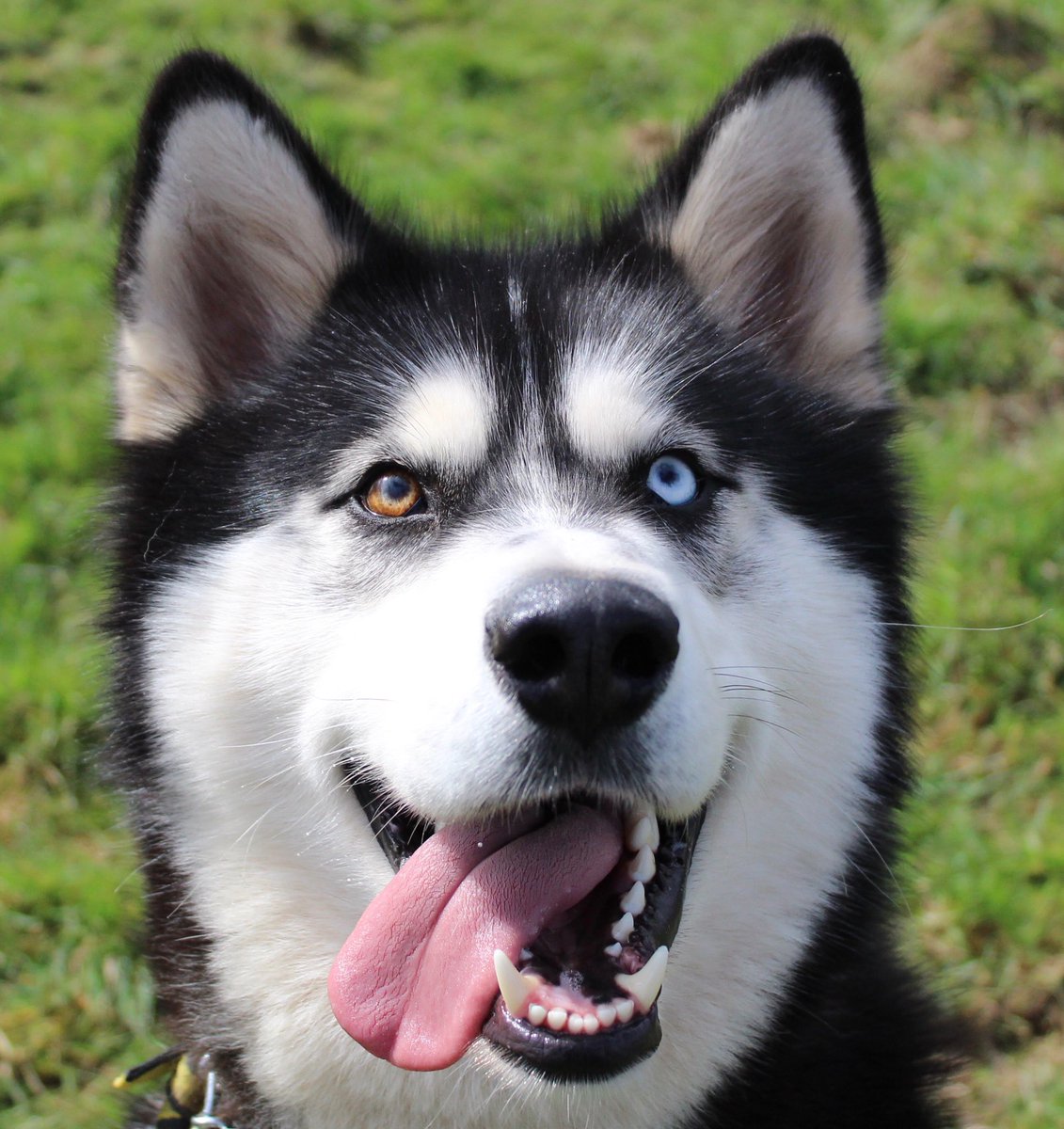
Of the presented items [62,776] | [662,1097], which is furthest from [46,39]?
[662,1097]

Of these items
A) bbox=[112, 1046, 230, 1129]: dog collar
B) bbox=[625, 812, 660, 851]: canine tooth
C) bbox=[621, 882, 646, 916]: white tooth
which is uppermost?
bbox=[625, 812, 660, 851]: canine tooth

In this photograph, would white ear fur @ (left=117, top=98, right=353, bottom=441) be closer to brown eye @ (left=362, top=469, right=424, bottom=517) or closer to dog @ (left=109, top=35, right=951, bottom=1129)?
dog @ (left=109, top=35, right=951, bottom=1129)

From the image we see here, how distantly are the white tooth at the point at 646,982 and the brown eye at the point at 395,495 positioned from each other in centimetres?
89

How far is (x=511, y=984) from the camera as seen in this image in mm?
1808

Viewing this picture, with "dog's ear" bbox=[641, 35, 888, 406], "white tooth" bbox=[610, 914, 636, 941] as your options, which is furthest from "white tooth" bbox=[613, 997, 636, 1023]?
"dog's ear" bbox=[641, 35, 888, 406]

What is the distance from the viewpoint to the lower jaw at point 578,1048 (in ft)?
5.87

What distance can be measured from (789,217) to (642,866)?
1454 millimetres

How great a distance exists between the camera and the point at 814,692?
89.2 inches

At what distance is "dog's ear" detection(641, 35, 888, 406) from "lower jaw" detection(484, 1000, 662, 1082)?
1.47m

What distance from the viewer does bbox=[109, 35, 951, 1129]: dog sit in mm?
1862

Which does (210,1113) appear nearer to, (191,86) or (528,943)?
(528,943)

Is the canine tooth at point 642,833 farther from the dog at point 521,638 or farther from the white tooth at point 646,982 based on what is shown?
the white tooth at point 646,982

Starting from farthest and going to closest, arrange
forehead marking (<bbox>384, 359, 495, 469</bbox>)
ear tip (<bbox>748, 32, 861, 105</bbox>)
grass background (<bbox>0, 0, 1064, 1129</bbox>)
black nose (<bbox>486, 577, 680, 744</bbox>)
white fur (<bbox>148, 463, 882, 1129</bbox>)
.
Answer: grass background (<bbox>0, 0, 1064, 1129</bbox>) < ear tip (<bbox>748, 32, 861, 105</bbox>) < forehead marking (<bbox>384, 359, 495, 469</bbox>) < white fur (<bbox>148, 463, 882, 1129</bbox>) < black nose (<bbox>486, 577, 680, 744</bbox>)

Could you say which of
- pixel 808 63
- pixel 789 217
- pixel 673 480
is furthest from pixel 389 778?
pixel 808 63
